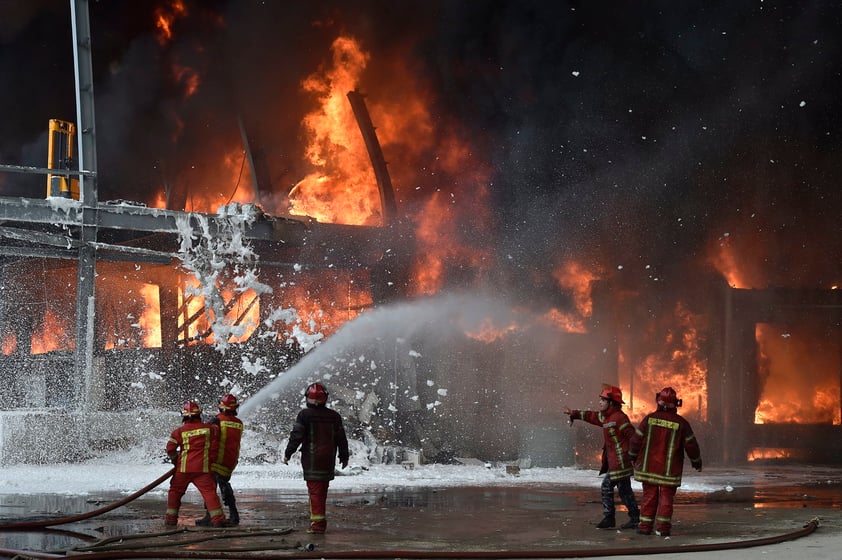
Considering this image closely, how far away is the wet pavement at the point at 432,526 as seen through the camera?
7.84 m

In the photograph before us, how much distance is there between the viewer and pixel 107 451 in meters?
19.0

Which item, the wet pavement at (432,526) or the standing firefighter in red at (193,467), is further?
the standing firefighter in red at (193,467)

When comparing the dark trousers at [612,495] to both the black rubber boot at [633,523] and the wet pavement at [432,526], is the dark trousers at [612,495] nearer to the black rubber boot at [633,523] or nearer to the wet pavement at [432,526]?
the black rubber boot at [633,523]

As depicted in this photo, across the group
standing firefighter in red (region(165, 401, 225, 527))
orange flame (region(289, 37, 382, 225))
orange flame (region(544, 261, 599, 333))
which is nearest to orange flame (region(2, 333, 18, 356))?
orange flame (region(289, 37, 382, 225))

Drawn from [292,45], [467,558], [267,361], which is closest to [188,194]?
[292,45]

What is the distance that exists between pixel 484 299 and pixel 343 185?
14.3ft

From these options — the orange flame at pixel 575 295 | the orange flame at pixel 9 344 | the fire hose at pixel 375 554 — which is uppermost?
the orange flame at pixel 575 295

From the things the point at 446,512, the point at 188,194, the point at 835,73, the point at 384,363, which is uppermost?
the point at 835,73

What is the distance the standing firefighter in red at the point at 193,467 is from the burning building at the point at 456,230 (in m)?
10.7

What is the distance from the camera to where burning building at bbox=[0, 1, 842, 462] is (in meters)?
22.2

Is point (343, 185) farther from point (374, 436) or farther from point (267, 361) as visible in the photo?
point (374, 436)

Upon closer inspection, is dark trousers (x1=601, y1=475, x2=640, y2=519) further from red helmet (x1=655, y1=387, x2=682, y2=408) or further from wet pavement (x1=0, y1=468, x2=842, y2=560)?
red helmet (x1=655, y1=387, x2=682, y2=408)

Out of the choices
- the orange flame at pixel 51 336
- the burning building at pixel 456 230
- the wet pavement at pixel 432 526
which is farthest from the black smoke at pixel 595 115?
the wet pavement at pixel 432 526

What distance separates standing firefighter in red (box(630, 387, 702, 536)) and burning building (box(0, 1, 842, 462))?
36.9 feet
